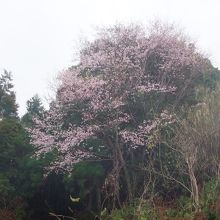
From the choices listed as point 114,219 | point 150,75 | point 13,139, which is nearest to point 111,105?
point 150,75

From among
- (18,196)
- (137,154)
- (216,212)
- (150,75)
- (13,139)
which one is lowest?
(216,212)

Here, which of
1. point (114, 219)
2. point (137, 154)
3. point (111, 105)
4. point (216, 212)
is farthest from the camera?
point (137, 154)

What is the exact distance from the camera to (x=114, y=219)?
12.5 meters

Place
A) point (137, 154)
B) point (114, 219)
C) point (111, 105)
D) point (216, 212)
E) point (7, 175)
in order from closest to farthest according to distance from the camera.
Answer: point (216, 212), point (114, 219), point (111, 105), point (137, 154), point (7, 175)

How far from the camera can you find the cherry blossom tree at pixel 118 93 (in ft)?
52.2

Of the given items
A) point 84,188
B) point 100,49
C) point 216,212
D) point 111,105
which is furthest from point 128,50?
point 216,212

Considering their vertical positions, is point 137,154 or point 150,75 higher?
point 150,75

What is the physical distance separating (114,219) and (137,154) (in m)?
4.91

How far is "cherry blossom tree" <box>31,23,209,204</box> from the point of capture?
15.9m

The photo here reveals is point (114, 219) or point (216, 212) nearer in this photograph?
point (216, 212)

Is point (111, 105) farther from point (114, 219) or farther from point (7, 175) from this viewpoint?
point (7, 175)

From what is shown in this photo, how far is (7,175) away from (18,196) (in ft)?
4.05

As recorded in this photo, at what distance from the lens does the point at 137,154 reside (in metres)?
17.1

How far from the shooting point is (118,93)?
1639 centimetres
